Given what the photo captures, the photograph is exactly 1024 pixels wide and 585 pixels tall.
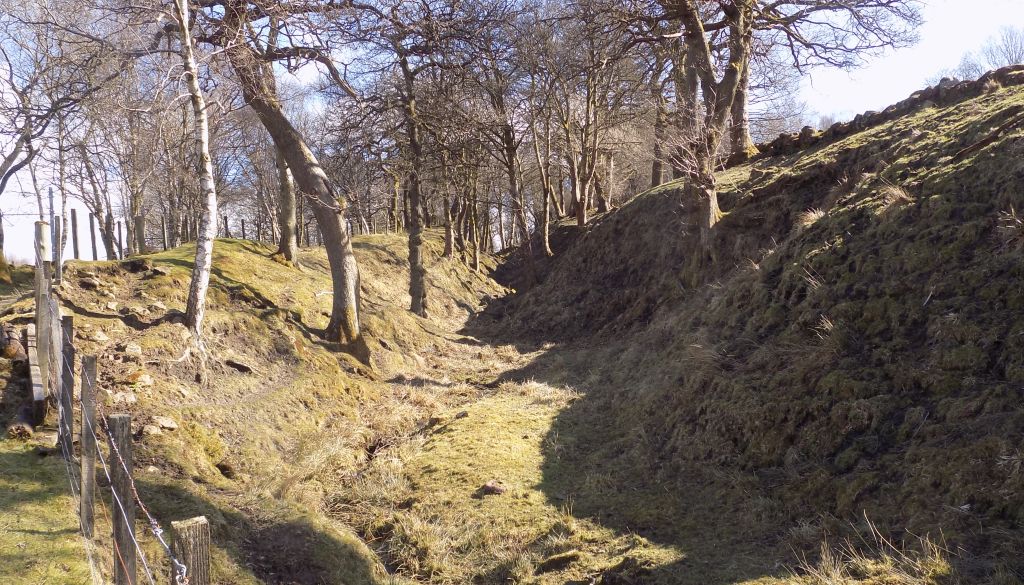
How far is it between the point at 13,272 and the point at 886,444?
17996mm

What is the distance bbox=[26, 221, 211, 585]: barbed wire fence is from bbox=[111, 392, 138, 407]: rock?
0.32 m

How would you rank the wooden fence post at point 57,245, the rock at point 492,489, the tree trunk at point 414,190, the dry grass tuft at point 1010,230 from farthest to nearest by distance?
1. the tree trunk at point 414,190
2. the rock at point 492,489
3. the wooden fence post at point 57,245
4. the dry grass tuft at point 1010,230

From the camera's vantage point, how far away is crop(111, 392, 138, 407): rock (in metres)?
6.64

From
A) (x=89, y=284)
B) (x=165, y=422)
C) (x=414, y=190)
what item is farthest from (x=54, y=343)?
(x=414, y=190)

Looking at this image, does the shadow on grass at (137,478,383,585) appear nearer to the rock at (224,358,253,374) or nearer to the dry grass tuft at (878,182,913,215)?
the rock at (224,358,253,374)

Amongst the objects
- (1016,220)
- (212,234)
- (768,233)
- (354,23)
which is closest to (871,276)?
(1016,220)

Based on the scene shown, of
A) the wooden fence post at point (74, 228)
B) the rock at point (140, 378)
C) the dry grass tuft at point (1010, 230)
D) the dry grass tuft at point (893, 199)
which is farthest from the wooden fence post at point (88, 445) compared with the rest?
the wooden fence post at point (74, 228)

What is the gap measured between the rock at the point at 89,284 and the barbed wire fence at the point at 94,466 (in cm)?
162

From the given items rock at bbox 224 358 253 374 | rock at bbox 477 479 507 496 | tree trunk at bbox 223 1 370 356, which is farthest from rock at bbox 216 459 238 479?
tree trunk at bbox 223 1 370 356

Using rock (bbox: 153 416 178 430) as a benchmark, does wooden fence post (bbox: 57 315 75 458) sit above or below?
above

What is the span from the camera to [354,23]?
1094cm

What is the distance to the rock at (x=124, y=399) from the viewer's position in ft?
21.8

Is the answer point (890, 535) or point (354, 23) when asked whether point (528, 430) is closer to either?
point (890, 535)

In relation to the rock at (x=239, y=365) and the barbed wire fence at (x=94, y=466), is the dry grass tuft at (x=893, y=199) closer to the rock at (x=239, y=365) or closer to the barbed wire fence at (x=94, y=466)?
the barbed wire fence at (x=94, y=466)
